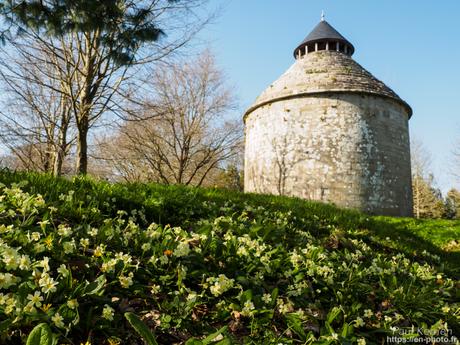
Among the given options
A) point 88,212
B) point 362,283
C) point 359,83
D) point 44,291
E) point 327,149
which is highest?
point 359,83

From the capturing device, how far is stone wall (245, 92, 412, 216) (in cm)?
1434

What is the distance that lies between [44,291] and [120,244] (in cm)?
100

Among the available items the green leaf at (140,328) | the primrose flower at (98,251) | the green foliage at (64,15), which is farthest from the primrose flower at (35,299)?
the green foliage at (64,15)

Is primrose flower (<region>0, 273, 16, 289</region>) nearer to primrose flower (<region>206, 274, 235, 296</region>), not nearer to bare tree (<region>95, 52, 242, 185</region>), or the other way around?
primrose flower (<region>206, 274, 235, 296</region>)

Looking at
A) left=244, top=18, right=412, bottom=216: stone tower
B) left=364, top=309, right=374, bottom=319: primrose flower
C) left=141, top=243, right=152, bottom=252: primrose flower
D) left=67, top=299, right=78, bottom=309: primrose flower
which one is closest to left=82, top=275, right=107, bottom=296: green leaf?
left=67, top=299, right=78, bottom=309: primrose flower

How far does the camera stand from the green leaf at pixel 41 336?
1.50m

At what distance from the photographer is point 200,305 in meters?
2.42

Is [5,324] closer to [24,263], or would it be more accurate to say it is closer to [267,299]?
[24,263]

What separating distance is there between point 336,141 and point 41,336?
46.9ft

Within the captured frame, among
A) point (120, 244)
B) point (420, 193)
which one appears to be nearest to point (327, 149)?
point (120, 244)

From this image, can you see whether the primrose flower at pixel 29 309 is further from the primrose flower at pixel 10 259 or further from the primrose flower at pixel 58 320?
the primrose flower at pixel 10 259

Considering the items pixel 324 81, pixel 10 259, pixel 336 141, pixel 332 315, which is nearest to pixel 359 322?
pixel 332 315

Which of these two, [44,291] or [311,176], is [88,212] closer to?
[44,291]

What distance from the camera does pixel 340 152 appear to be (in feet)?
47.4
